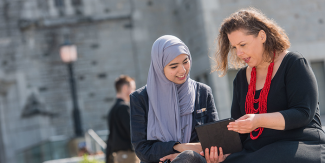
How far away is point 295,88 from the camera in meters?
2.69

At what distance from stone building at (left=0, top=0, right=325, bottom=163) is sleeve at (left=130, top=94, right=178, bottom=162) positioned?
26.5 feet

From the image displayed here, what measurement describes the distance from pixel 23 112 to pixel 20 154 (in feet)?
4.63

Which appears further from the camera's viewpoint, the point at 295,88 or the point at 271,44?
the point at 271,44

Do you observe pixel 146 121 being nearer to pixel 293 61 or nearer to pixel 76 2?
pixel 293 61

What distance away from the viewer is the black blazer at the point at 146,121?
9.88 feet

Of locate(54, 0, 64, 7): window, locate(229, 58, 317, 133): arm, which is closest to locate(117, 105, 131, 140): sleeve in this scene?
locate(229, 58, 317, 133): arm

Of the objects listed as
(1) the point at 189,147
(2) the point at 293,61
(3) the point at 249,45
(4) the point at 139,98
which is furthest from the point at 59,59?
(2) the point at 293,61

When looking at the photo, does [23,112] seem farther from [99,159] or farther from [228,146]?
[228,146]

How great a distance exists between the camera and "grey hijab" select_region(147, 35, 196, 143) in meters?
3.10

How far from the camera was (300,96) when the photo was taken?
265 centimetres

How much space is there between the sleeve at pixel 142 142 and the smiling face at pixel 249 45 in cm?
87

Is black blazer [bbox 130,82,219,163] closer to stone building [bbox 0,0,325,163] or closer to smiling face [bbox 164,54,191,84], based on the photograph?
smiling face [bbox 164,54,191,84]

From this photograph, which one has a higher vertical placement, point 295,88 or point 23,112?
point 295,88

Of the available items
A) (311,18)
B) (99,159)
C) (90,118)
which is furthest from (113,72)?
(311,18)
